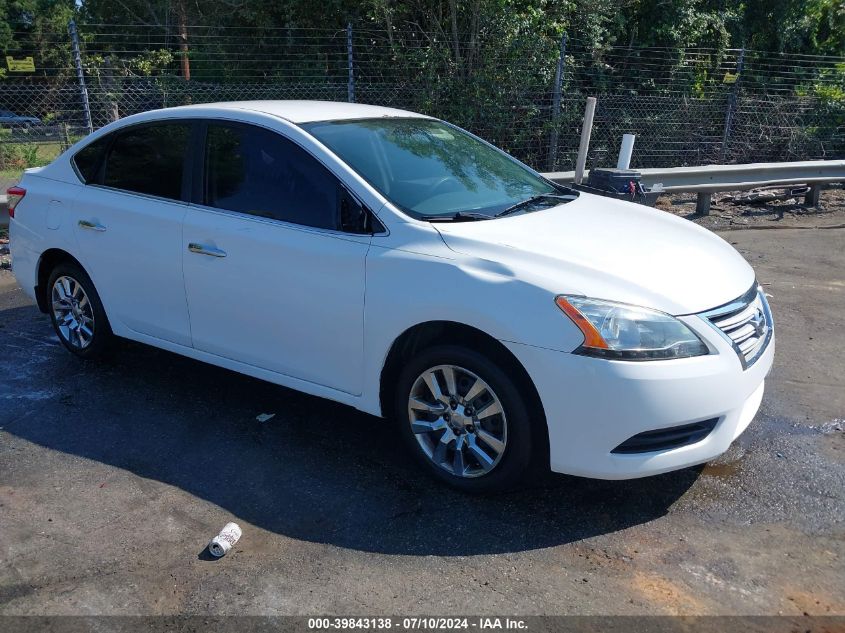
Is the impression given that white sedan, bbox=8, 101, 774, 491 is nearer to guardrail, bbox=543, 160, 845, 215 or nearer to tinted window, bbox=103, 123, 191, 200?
tinted window, bbox=103, 123, 191, 200

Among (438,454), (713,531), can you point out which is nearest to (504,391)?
(438,454)

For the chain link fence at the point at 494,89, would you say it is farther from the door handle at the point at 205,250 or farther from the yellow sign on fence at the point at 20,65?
the door handle at the point at 205,250

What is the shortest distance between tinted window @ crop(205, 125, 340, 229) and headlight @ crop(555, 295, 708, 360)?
139 cm

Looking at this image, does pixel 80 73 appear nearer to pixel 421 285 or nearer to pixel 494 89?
pixel 494 89

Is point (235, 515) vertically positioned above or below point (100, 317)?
below

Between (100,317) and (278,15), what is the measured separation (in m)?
9.95

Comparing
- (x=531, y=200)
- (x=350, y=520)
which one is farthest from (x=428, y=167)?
(x=350, y=520)

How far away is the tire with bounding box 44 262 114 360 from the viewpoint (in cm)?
514

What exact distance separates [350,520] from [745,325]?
2.01 m

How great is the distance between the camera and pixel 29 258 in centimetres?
544

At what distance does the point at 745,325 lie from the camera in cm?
354

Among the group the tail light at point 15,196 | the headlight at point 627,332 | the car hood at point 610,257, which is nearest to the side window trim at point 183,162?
the tail light at point 15,196

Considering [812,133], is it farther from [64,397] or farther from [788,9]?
[64,397]

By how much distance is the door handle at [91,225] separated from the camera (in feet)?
16.0
